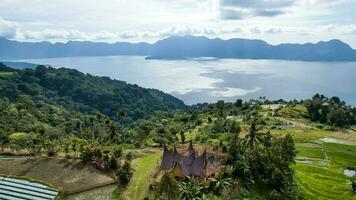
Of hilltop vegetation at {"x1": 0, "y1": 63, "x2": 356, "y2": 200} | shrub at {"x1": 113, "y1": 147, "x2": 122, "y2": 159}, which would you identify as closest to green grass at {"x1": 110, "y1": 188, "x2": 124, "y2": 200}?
hilltop vegetation at {"x1": 0, "y1": 63, "x2": 356, "y2": 200}

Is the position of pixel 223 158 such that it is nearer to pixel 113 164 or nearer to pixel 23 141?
pixel 113 164

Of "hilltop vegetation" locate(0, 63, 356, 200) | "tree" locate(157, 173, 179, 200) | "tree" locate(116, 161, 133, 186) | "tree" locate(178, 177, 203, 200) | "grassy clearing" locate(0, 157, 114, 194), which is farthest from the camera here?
"tree" locate(116, 161, 133, 186)

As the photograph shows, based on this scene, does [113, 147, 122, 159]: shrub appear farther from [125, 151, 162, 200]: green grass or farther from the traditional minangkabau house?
the traditional minangkabau house

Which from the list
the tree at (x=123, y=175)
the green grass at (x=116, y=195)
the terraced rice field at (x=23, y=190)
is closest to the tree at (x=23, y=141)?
the terraced rice field at (x=23, y=190)

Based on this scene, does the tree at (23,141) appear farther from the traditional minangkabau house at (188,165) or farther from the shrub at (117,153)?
the traditional minangkabau house at (188,165)

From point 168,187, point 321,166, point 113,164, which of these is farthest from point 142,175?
point 321,166

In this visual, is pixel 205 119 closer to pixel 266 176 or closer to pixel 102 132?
pixel 102 132
